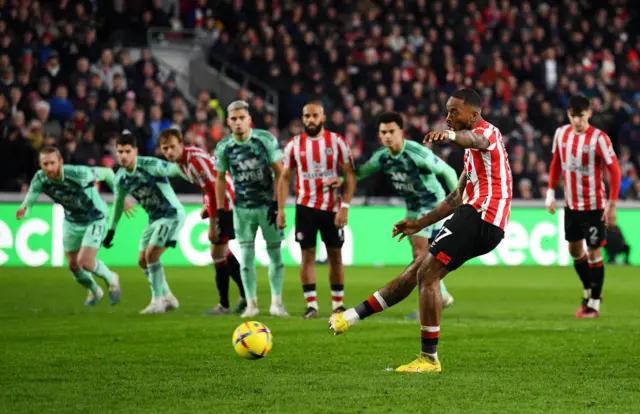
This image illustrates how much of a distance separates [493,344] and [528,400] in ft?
10.3

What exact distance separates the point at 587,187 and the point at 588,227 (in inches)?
17.4

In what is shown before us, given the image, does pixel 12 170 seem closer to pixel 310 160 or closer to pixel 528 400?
pixel 310 160

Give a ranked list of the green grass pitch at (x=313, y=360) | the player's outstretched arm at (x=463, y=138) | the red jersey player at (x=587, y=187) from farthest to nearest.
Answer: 1. the red jersey player at (x=587, y=187)
2. the player's outstretched arm at (x=463, y=138)
3. the green grass pitch at (x=313, y=360)

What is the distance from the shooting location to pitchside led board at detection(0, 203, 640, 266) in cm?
1906

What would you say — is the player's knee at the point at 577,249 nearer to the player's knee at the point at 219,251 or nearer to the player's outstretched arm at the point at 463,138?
the player's knee at the point at 219,251

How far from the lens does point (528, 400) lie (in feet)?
22.0

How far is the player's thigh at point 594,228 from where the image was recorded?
12.8 m

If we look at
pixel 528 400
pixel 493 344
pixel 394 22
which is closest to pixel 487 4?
pixel 394 22

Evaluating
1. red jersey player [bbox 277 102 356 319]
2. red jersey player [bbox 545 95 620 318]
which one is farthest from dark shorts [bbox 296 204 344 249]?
red jersey player [bbox 545 95 620 318]

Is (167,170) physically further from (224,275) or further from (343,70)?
(343,70)

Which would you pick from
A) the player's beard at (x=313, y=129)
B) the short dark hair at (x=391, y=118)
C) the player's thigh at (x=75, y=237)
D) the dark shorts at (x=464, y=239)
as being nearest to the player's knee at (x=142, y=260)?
the player's thigh at (x=75, y=237)

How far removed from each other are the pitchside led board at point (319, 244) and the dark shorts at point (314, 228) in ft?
23.9

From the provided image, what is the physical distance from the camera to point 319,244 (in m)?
20.9

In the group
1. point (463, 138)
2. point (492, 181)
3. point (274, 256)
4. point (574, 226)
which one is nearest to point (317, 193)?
point (274, 256)
